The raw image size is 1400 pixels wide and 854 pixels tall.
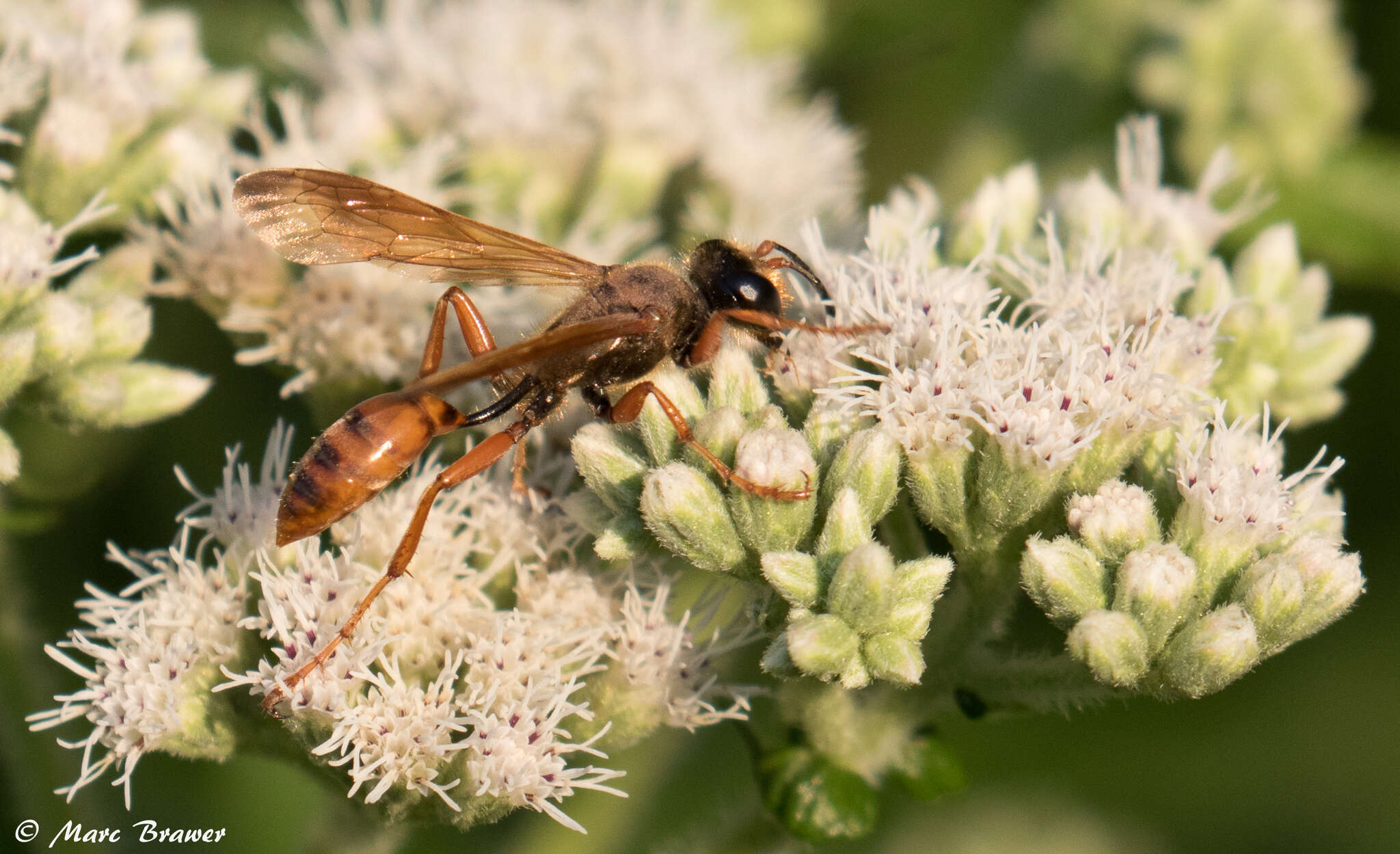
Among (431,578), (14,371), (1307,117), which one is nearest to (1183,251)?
(1307,117)

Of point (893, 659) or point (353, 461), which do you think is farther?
point (353, 461)

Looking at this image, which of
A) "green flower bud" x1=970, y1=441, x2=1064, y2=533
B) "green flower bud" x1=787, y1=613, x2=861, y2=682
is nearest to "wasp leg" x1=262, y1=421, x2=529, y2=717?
"green flower bud" x1=787, y1=613, x2=861, y2=682

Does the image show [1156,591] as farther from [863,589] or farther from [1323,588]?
[863,589]

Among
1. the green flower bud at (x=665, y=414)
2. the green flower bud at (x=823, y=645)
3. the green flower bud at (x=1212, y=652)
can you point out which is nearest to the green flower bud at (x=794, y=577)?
the green flower bud at (x=823, y=645)

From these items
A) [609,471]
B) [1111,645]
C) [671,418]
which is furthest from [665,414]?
[1111,645]

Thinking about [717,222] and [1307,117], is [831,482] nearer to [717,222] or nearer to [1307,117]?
[717,222]

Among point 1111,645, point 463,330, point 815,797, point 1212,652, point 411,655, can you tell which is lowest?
point 411,655

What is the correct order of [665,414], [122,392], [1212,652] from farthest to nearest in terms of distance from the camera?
[122,392] < [665,414] < [1212,652]
